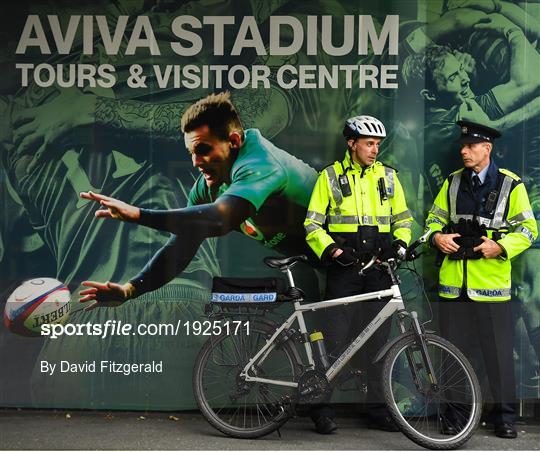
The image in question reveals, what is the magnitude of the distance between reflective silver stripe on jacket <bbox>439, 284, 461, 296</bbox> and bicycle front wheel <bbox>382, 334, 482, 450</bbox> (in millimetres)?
442

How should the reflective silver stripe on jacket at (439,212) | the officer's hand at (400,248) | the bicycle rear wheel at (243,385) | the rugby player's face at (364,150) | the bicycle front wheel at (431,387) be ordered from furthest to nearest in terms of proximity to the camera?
the reflective silver stripe on jacket at (439,212)
the rugby player's face at (364,150)
the bicycle rear wheel at (243,385)
the officer's hand at (400,248)
the bicycle front wheel at (431,387)

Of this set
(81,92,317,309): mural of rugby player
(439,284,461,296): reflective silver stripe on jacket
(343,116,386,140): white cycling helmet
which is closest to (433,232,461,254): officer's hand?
(439,284,461,296): reflective silver stripe on jacket

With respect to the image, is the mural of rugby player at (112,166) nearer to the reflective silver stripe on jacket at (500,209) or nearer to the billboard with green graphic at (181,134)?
the billboard with green graphic at (181,134)

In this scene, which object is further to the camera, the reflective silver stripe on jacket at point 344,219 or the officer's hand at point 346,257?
the reflective silver stripe on jacket at point 344,219

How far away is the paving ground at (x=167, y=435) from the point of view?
20.2 ft

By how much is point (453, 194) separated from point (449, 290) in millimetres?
656

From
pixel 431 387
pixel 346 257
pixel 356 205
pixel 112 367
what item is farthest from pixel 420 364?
pixel 112 367

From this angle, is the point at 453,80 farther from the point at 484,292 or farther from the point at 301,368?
the point at 301,368

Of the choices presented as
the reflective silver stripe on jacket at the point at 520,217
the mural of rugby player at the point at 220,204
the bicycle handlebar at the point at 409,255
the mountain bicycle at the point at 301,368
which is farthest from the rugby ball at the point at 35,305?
the reflective silver stripe on jacket at the point at 520,217

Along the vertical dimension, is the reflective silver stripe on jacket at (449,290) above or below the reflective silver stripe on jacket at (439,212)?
below

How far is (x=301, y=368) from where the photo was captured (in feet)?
20.3

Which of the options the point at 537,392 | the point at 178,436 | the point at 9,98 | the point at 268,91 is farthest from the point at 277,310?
the point at 9,98

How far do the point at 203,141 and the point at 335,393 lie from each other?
198 centimetres

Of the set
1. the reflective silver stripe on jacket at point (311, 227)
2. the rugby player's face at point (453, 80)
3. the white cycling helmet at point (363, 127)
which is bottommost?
the reflective silver stripe on jacket at point (311, 227)
